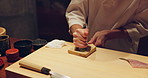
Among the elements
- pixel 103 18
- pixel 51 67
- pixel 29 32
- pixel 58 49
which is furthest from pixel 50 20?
pixel 51 67

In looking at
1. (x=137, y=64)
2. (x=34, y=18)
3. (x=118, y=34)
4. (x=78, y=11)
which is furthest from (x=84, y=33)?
(x=34, y=18)

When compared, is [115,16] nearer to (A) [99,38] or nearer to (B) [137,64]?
(A) [99,38]

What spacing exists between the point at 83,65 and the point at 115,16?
0.76 metres

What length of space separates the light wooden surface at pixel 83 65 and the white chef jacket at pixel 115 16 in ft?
1.40

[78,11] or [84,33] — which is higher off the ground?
[78,11]

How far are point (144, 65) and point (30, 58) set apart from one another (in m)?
0.68

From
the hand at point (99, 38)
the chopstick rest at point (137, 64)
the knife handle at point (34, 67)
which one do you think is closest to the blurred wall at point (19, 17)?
the hand at point (99, 38)

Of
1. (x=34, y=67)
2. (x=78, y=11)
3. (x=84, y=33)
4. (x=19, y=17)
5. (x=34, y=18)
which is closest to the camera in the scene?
(x=34, y=67)

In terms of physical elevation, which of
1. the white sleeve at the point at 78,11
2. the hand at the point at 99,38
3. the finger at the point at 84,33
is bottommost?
the hand at the point at 99,38

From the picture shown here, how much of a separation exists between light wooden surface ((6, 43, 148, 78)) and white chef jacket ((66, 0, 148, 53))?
0.43m

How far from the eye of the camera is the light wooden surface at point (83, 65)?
3.30 ft

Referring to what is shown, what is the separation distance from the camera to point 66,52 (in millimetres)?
1245

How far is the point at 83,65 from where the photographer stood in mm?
1084

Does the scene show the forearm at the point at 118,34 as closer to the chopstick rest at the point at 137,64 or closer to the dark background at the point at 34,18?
the chopstick rest at the point at 137,64
